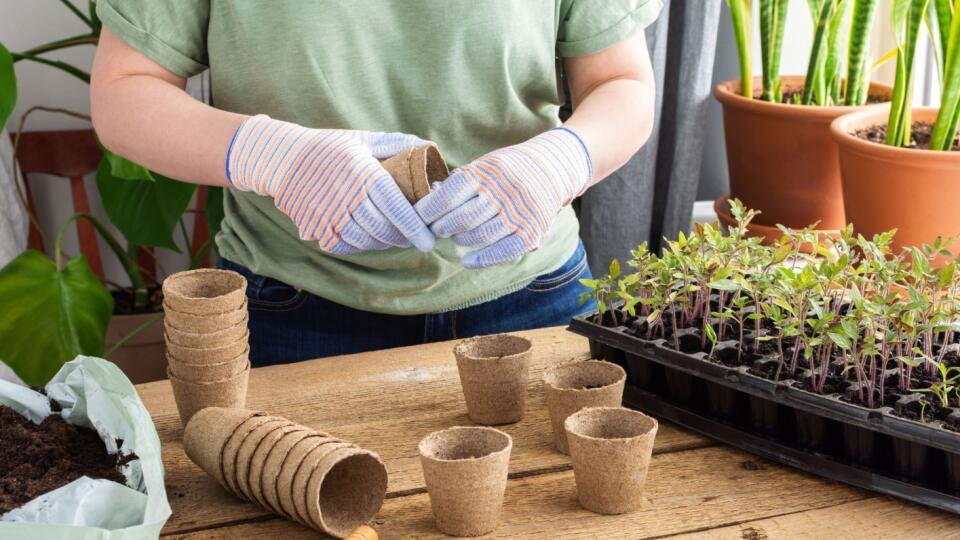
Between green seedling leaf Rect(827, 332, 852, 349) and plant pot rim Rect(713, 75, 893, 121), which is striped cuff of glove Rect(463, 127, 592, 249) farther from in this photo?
plant pot rim Rect(713, 75, 893, 121)

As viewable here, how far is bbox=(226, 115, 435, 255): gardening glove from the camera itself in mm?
996

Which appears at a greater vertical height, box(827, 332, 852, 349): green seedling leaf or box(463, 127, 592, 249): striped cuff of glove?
box(463, 127, 592, 249): striped cuff of glove

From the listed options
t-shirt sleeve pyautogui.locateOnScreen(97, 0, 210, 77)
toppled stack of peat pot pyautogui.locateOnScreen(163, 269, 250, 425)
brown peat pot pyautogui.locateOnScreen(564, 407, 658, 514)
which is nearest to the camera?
brown peat pot pyautogui.locateOnScreen(564, 407, 658, 514)

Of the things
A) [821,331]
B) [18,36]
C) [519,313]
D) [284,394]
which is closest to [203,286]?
[284,394]

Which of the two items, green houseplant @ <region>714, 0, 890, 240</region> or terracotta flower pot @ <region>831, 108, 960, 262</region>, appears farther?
green houseplant @ <region>714, 0, 890, 240</region>

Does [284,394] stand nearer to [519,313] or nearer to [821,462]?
[519,313]

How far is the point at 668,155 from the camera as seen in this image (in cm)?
214

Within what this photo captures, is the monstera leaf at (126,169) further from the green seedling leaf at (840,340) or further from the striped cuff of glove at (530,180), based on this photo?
the green seedling leaf at (840,340)

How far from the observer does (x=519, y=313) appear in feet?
4.40

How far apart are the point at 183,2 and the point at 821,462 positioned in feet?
2.81

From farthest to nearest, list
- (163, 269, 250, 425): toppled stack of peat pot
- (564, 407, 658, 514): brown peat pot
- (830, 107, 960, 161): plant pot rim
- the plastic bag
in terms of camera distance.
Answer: (830, 107, 960, 161): plant pot rim, (163, 269, 250, 425): toppled stack of peat pot, (564, 407, 658, 514): brown peat pot, the plastic bag

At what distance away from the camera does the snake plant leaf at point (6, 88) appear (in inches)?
67.9

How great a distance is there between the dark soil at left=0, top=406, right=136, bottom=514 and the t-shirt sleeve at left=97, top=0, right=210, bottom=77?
48 cm

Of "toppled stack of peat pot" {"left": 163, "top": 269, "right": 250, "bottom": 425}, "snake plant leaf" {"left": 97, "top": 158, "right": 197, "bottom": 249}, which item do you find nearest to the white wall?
"snake plant leaf" {"left": 97, "top": 158, "right": 197, "bottom": 249}
